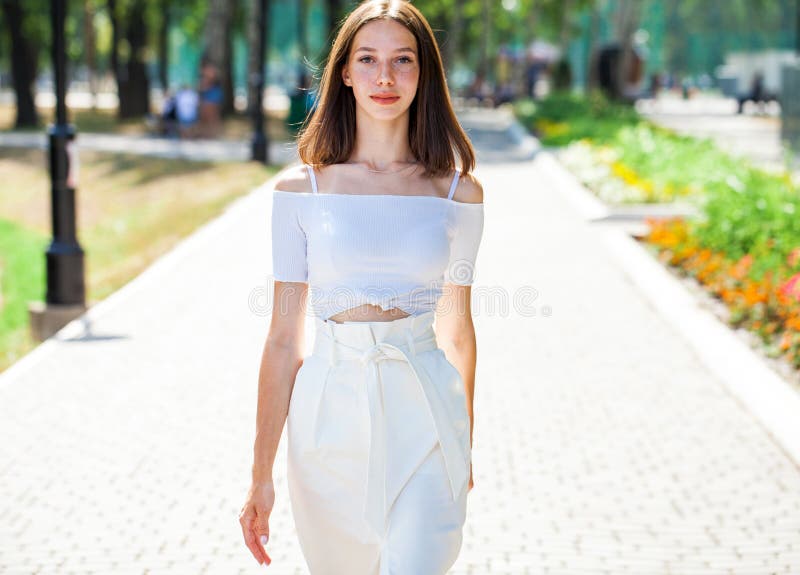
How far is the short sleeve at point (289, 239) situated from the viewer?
3168 millimetres

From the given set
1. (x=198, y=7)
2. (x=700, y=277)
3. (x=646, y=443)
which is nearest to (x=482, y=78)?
(x=198, y=7)

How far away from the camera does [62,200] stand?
35.2 ft

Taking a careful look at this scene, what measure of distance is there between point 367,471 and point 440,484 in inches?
7.4

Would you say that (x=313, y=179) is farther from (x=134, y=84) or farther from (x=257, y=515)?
(x=134, y=84)

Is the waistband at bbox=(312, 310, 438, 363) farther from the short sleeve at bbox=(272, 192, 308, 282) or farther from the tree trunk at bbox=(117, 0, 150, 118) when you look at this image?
the tree trunk at bbox=(117, 0, 150, 118)

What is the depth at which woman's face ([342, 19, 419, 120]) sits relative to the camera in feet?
10.4

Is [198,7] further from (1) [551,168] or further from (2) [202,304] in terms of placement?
(2) [202,304]

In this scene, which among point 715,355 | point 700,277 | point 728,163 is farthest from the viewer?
point 728,163

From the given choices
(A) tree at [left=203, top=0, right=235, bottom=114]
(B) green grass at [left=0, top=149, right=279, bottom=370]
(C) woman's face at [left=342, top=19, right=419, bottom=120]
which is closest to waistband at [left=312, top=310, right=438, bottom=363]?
(C) woman's face at [left=342, top=19, right=419, bottom=120]

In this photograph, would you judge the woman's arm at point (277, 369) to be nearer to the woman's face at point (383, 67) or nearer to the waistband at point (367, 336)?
the waistband at point (367, 336)

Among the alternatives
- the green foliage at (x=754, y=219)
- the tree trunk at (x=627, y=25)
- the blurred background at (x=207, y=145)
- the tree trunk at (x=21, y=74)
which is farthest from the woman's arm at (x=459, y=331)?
the tree trunk at (x=627, y=25)

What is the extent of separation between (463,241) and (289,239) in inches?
18.2

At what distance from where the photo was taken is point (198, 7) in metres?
51.2

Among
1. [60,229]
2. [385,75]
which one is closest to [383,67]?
[385,75]
